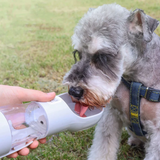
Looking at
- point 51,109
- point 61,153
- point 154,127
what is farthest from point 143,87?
point 61,153

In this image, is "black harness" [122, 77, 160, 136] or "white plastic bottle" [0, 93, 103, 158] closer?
"white plastic bottle" [0, 93, 103, 158]

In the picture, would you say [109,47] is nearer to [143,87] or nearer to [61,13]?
[143,87]

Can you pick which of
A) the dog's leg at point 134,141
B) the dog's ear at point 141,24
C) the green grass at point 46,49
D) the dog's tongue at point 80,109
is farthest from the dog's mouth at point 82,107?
the dog's leg at point 134,141

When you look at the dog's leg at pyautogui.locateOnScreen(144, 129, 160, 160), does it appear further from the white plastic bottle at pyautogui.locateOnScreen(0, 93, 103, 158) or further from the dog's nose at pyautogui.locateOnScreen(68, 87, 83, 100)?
the dog's nose at pyautogui.locateOnScreen(68, 87, 83, 100)

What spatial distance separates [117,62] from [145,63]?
27cm

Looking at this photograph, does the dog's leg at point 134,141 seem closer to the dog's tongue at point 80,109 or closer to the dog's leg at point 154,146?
the dog's leg at point 154,146

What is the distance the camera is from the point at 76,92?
1.49 m

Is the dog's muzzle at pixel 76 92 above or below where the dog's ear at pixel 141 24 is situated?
below

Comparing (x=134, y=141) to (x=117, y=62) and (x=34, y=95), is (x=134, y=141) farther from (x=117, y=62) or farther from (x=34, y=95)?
(x=34, y=95)

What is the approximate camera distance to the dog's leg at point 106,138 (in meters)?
2.08

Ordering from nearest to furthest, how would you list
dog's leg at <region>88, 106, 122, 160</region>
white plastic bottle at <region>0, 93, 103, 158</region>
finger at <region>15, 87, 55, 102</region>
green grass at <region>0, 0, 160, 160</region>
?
1. white plastic bottle at <region>0, 93, 103, 158</region>
2. finger at <region>15, 87, 55, 102</region>
3. dog's leg at <region>88, 106, 122, 160</region>
4. green grass at <region>0, 0, 160, 160</region>

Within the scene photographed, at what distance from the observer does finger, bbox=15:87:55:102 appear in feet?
5.28

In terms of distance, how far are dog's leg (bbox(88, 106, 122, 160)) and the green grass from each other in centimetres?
18

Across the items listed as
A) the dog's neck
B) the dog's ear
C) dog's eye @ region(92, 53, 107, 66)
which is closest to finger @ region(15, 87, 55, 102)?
dog's eye @ region(92, 53, 107, 66)
